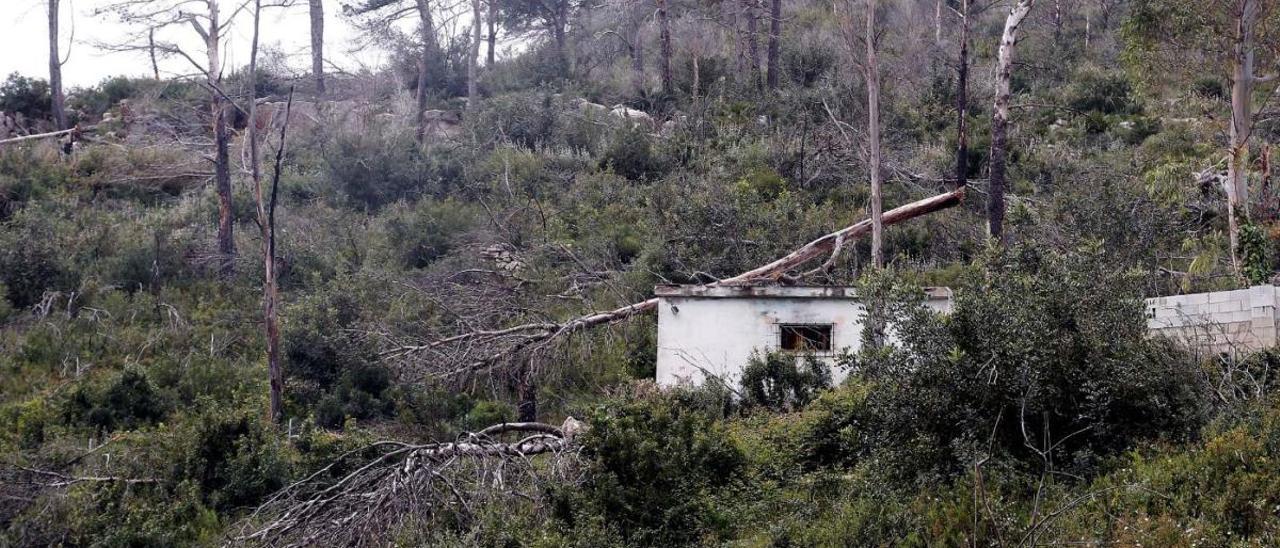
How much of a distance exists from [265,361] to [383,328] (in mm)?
2518

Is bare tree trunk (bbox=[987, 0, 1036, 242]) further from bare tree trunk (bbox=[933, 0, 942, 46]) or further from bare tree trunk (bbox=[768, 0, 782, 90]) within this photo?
bare tree trunk (bbox=[933, 0, 942, 46])

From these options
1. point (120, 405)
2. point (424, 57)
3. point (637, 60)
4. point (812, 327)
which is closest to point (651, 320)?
point (812, 327)

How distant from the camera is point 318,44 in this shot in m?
37.2

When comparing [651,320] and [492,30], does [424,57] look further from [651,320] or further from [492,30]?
[651,320]

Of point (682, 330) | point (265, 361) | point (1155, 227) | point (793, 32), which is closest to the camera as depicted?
point (682, 330)

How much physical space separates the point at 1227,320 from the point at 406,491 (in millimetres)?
9307

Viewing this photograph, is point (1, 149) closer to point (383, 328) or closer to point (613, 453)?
point (383, 328)

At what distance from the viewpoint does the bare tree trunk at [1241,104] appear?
697 inches

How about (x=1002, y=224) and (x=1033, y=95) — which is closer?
(x=1002, y=224)

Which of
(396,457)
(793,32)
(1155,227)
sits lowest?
(396,457)

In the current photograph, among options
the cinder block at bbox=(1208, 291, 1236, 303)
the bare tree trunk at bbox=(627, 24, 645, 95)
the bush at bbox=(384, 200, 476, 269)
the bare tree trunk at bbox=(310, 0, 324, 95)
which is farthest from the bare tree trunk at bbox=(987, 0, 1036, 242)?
the bare tree trunk at bbox=(310, 0, 324, 95)

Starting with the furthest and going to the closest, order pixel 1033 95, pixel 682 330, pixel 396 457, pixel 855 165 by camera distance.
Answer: pixel 1033 95 < pixel 855 165 < pixel 682 330 < pixel 396 457

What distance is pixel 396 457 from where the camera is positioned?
15.0 metres

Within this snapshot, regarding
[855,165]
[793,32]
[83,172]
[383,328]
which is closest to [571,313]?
[383,328]
